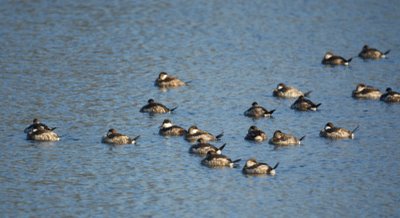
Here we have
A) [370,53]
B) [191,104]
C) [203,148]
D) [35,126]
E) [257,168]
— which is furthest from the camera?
[370,53]

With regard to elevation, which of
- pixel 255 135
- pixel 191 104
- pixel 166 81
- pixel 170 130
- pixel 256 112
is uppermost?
pixel 166 81

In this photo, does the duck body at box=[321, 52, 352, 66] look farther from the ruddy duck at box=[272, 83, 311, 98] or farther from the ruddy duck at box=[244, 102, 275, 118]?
the ruddy duck at box=[244, 102, 275, 118]

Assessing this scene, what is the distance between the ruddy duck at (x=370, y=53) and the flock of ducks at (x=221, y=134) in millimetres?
5269

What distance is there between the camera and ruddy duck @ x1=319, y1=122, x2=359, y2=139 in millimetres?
28594

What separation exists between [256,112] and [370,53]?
937 centimetres

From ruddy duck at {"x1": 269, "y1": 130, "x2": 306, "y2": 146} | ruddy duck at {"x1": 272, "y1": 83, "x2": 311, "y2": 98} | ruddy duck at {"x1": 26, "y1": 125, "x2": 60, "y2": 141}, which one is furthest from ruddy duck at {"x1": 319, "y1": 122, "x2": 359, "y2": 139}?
ruddy duck at {"x1": 26, "y1": 125, "x2": 60, "y2": 141}

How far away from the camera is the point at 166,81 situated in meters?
35.0

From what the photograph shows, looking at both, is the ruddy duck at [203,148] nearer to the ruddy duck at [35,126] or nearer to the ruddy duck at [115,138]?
the ruddy duck at [115,138]

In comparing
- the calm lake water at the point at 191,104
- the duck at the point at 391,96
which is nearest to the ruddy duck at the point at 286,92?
the calm lake water at the point at 191,104

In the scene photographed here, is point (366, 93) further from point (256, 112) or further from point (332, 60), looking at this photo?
point (332, 60)

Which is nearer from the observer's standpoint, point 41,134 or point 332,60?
point 41,134

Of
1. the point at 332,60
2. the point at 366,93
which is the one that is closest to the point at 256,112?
the point at 366,93

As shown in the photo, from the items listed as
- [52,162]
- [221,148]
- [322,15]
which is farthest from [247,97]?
[322,15]

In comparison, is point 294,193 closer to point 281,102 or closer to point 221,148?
point 221,148
